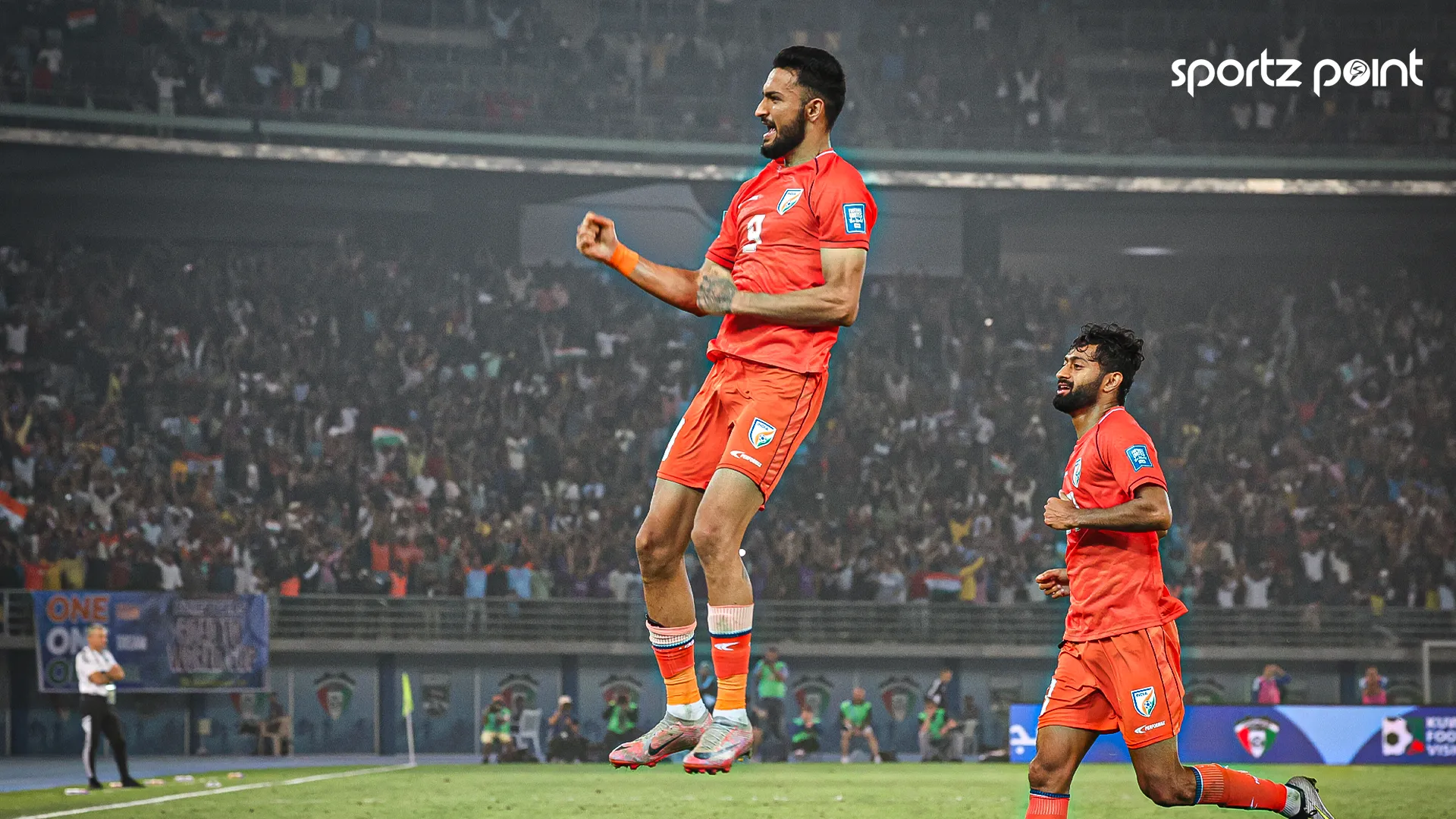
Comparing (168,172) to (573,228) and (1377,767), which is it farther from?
(1377,767)

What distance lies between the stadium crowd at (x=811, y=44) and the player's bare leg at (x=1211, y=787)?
2749 cm

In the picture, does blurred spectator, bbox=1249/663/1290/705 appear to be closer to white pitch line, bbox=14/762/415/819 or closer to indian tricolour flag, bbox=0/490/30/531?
white pitch line, bbox=14/762/415/819

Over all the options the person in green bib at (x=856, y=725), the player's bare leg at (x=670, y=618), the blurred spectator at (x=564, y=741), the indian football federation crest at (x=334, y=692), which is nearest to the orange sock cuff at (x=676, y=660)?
the player's bare leg at (x=670, y=618)

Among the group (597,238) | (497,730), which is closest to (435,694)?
(497,730)

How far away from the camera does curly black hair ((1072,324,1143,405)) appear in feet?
27.8

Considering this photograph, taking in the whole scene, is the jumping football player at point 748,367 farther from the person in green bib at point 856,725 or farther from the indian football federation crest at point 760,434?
the person in green bib at point 856,725

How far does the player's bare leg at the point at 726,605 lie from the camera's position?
20.6ft

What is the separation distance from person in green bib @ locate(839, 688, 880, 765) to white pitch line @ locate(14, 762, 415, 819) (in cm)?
728

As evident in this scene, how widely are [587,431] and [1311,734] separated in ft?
46.4

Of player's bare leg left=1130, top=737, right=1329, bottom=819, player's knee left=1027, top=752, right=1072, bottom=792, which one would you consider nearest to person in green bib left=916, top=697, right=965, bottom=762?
player's bare leg left=1130, top=737, right=1329, bottom=819

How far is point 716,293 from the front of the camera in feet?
21.1

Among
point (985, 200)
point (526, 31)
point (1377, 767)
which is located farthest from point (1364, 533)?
point (526, 31)

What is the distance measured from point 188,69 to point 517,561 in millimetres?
13471

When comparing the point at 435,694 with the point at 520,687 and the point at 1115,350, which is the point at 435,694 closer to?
the point at 520,687
